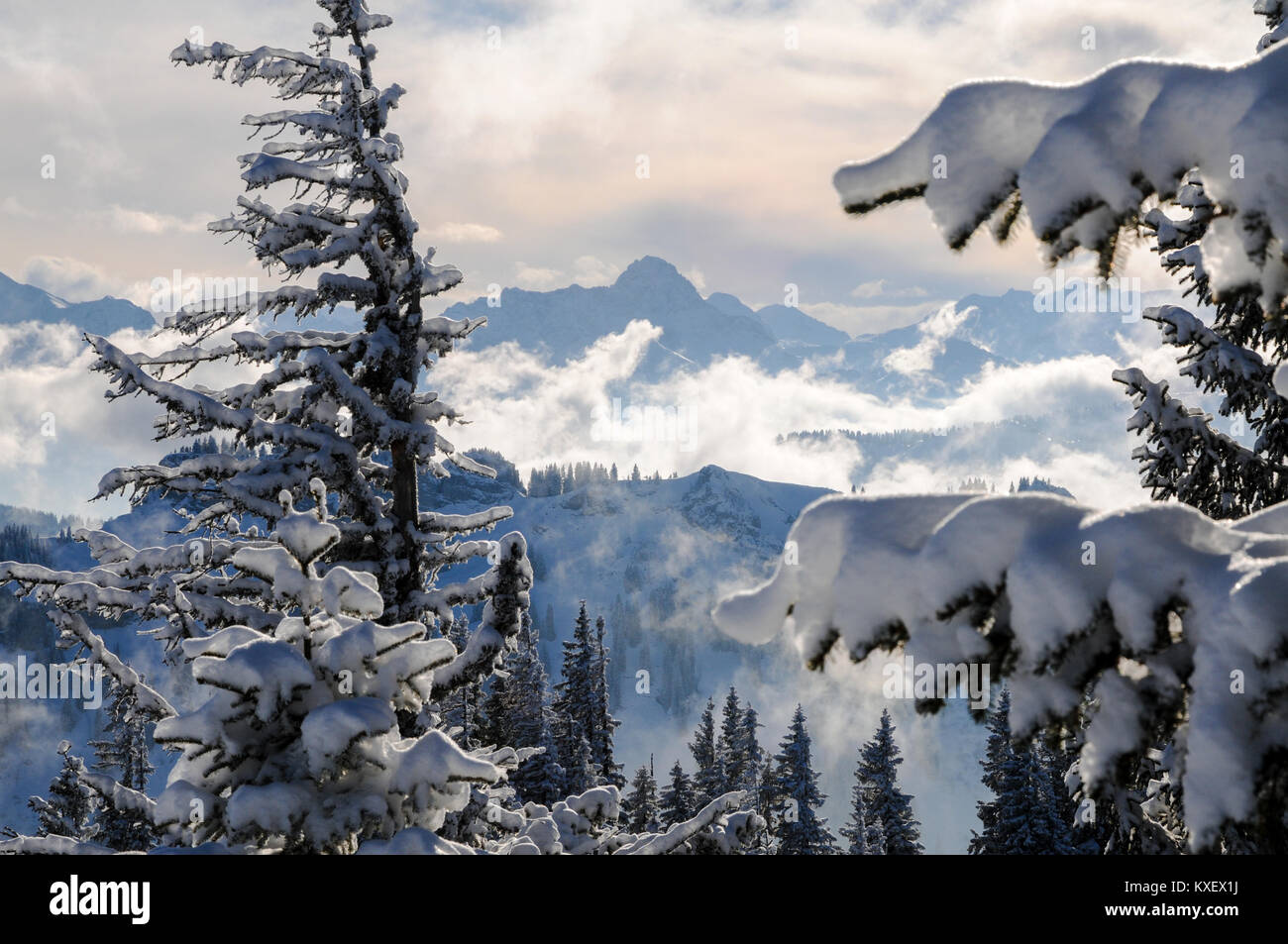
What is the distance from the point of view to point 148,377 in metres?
9.35

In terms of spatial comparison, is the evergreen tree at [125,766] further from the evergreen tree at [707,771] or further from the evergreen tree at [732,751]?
the evergreen tree at [732,751]

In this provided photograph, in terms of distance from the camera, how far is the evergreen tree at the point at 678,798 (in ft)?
152

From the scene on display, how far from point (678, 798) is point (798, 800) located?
22.7ft

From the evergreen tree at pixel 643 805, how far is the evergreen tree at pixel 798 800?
7165mm

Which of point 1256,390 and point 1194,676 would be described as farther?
point 1256,390

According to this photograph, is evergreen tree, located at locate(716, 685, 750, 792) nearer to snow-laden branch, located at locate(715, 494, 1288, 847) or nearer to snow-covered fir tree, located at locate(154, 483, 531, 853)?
snow-covered fir tree, located at locate(154, 483, 531, 853)

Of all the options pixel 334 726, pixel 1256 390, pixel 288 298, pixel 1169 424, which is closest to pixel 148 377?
pixel 288 298

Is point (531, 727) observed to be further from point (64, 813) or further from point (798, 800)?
point (64, 813)

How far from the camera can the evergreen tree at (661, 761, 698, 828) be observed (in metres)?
46.4

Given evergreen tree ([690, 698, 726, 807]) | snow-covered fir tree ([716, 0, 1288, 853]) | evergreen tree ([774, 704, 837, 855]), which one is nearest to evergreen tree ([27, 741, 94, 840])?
snow-covered fir tree ([716, 0, 1288, 853])

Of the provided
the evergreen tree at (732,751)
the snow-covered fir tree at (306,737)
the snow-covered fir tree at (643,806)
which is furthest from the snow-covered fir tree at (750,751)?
the snow-covered fir tree at (306,737)

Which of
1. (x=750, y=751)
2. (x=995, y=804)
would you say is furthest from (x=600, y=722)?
(x=750, y=751)
